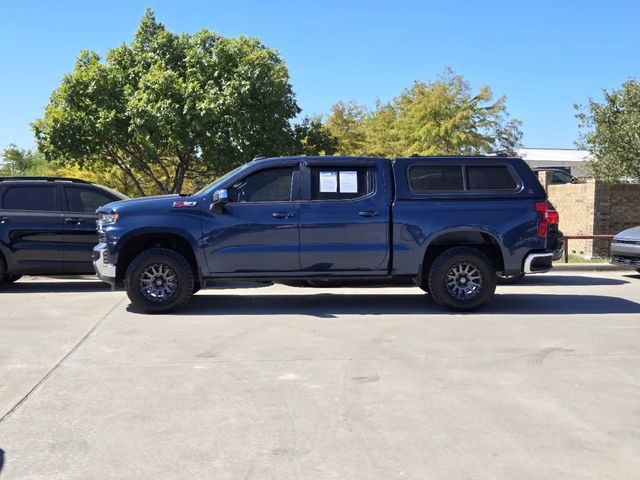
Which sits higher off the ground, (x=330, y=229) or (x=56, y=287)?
(x=330, y=229)

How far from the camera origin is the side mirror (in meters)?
8.45

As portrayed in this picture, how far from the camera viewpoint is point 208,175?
25969 mm

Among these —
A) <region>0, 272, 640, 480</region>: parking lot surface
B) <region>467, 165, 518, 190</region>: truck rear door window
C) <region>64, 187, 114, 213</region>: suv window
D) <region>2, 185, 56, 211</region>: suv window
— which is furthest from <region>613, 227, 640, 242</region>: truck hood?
<region>2, 185, 56, 211</region>: suv window

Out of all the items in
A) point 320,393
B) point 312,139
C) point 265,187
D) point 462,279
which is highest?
point 312,139

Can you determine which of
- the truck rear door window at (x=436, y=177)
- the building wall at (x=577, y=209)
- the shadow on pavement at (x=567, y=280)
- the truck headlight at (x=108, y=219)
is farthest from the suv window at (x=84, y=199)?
the building wall at (x=577, y=209)

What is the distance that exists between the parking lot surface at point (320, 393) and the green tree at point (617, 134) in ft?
36.3

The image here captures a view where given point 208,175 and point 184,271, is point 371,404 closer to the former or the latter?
point 184,271

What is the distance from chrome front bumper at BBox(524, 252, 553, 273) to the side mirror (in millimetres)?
4024

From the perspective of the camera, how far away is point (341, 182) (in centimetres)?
877

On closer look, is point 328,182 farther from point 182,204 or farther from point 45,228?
point 45,228

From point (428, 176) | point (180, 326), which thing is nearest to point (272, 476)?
point (180, 326)

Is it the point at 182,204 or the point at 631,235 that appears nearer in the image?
the point at 182,204

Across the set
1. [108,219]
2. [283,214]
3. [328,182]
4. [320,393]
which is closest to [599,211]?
[328,182]

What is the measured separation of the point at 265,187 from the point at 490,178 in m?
3.03
